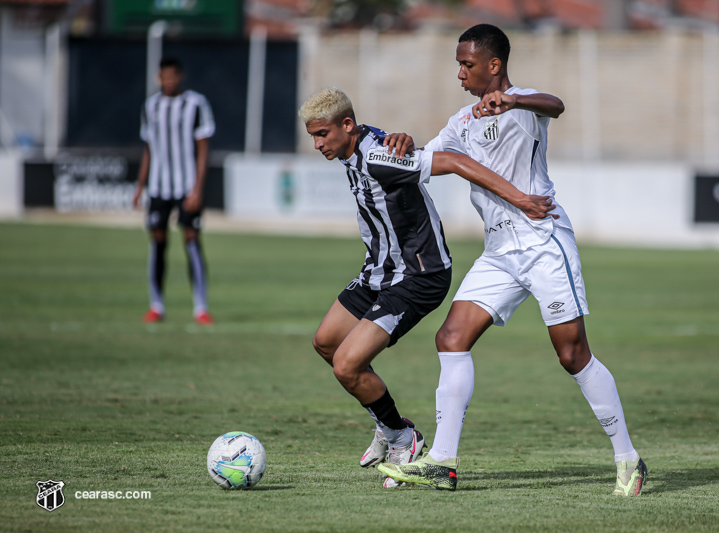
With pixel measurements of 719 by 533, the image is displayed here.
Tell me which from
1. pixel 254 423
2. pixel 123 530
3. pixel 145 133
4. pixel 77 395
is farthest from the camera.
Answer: pixel 145 133

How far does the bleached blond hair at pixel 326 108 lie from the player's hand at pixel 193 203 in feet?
17.6

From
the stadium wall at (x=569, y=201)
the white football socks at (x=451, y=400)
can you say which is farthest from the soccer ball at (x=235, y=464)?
the stadium wall at (x=569, y=201)

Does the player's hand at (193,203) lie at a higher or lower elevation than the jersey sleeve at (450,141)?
lower

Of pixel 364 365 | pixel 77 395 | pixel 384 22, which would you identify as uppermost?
pixel 384 22

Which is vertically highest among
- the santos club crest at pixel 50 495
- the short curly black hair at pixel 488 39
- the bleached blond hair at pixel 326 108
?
the short curly black hair at pixel 488 39

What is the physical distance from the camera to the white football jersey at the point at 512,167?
486 centimetres

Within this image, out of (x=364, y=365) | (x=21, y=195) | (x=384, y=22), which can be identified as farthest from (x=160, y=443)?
(x=384, y=22)

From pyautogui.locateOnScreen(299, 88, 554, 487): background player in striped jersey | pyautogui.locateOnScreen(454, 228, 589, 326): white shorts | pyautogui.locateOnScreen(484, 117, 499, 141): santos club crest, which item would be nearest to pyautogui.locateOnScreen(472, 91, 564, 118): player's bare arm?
pyautogui.locateOnScreen(484, 117, 499, 141): santos club crest

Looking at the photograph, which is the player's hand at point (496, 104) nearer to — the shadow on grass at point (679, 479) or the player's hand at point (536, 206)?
the player's hand at point (536, 206)

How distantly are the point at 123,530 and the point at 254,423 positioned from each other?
2.33 meters

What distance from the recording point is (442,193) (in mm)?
21047

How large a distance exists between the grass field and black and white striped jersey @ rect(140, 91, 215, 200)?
1.34 m

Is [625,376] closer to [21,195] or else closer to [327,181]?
[327,181]

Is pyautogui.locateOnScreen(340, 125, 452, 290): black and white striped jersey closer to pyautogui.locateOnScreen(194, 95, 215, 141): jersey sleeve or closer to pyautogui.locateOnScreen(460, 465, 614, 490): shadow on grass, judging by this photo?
pyautogui.locateOnScreen(460, 465, 614, 490): shadow on grass
